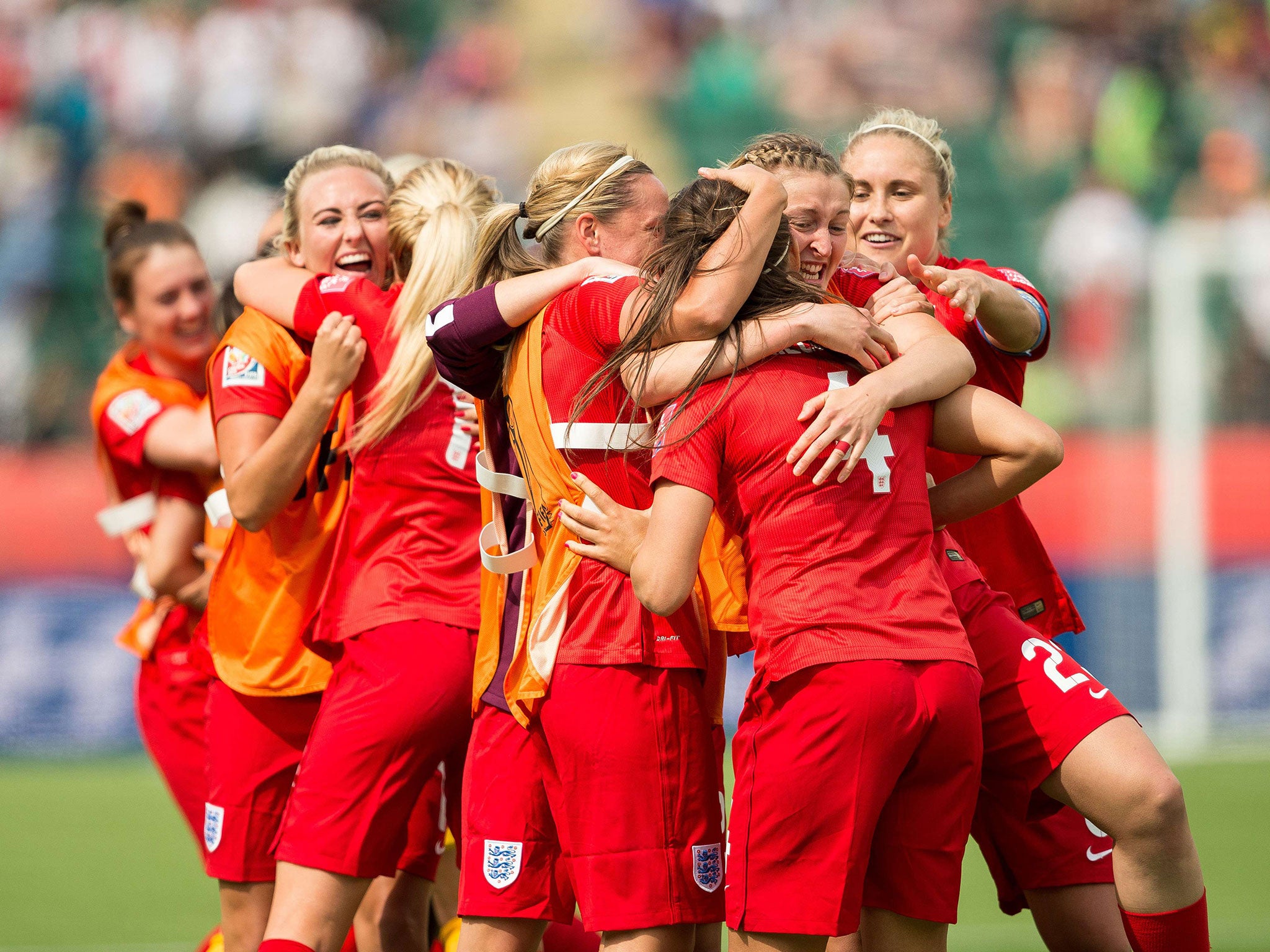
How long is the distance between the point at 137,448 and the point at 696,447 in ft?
8.00

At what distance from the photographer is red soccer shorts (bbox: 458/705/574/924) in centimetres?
336

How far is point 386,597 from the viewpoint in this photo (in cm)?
376

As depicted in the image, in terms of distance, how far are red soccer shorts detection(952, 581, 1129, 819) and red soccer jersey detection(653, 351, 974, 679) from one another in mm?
453

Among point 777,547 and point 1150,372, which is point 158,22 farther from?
point 777,547

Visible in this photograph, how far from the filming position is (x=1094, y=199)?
13445 millimetres

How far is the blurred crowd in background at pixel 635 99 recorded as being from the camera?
13.1 metres

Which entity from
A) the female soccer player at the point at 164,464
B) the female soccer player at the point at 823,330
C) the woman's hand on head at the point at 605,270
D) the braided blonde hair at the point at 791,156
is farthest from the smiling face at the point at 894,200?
the female soccer player at the point at 164,464

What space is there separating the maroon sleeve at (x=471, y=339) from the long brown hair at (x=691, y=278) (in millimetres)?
278

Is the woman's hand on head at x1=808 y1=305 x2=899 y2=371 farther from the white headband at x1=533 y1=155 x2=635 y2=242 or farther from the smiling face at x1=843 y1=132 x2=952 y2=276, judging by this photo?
the smiling face at x1=843 y1=132 x2=952 y2=276

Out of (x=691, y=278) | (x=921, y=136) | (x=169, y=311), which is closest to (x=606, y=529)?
(x=691, y=278)

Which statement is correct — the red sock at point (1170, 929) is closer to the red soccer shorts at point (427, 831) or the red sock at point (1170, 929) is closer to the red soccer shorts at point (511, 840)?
the red soccer shorts at point (511, 840)

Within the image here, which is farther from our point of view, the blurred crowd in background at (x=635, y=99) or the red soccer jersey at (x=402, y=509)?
the blurred crowd in background at (x=635, y=99)

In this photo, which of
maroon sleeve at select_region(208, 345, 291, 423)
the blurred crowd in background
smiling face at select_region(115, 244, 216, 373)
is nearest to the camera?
maroon sleeve at select_region(208, 345, 291, 423)

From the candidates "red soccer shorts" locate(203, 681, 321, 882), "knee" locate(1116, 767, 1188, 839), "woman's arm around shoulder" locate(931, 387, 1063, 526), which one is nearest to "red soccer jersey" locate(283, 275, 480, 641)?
"red soccer shorts" locate(203, 681, 321, 882)
